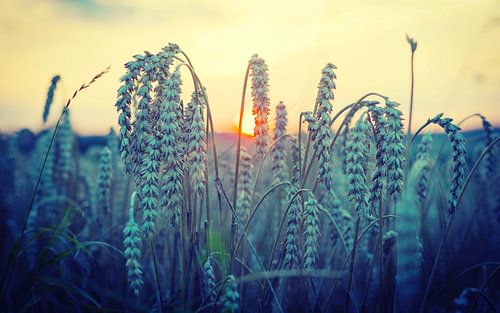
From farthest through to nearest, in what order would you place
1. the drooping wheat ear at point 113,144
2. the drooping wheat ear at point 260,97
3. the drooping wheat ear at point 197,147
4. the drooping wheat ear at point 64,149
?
1. the drooping wheat ear at point 113,144
2. the drooping wheat ear at point 64,149
3. the drooping wheat ear at point 260,97
4. the drooping wheat ear at point 197,147

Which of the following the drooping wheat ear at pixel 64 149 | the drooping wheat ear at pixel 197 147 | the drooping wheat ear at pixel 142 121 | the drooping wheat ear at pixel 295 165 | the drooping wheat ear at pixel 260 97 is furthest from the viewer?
the drooping wheat ear at pixel 64 149

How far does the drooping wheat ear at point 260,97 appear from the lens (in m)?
2.57

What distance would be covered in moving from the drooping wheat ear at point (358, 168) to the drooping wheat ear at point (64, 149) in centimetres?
331

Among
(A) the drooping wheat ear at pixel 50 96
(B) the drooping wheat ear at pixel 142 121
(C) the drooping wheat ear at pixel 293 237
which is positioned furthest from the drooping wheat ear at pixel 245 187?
(A) the drooping wheat ear at pixel 50 96

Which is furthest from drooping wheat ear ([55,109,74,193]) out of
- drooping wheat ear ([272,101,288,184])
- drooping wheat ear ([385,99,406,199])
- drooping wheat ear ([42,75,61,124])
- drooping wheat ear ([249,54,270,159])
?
drooping wheat ear ([385,99,406,199])

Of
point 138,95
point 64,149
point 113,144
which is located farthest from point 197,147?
point 113,144

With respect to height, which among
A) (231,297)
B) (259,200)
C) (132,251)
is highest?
(259,200)

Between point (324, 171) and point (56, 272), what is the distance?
2.95 meters

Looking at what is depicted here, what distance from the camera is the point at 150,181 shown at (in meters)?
2.10

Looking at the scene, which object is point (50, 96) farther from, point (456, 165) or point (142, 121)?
point (456, 165)

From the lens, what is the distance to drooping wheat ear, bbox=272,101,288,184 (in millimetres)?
2932

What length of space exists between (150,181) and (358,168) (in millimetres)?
950

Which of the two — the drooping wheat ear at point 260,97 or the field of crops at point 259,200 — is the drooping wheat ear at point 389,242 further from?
the drooping wheat ear at point 260,97

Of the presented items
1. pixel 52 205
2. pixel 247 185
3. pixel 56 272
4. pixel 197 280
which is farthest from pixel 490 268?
pixel 52 205
